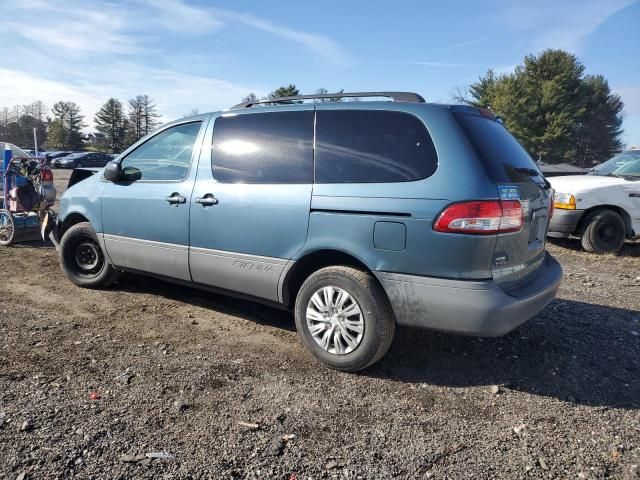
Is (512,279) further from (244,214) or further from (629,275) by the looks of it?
(629,275)

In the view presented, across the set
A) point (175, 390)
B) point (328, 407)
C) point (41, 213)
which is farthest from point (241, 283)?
point (41, 213)

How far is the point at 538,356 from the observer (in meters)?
3.74

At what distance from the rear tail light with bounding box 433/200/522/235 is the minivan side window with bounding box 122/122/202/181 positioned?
235 centimetres

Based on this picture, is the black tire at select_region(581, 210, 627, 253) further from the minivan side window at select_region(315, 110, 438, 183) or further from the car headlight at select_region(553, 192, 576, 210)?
the minivan side window at select_region(315, 110, 438, 183)

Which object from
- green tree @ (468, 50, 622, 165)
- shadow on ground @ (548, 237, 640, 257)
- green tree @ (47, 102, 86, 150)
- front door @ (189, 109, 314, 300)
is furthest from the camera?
green tree @ (47, 102, 86, 150)

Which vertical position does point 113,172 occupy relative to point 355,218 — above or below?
above

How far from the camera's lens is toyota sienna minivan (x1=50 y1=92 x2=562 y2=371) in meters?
2.95

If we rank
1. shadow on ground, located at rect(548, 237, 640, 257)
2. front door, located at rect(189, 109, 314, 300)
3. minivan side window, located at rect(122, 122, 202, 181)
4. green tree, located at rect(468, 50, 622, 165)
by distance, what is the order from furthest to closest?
green tree, located at rect(468, 50, 622, 165) → shadow on ground, located at rect(548, 237, 640, 257) → minivan side window, located at rect(122, 122, 202, 181) → front door, located at rect(189, 109, 314, 300)

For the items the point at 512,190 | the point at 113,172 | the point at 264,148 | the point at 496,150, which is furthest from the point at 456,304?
the point at 113,172

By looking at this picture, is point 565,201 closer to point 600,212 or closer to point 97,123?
point 600,212

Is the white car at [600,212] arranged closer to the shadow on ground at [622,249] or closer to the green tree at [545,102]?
the shadow on ground at [622,249]

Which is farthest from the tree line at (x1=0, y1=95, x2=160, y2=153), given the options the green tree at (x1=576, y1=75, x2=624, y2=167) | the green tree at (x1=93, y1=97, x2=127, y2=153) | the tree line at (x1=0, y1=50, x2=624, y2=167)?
the green tree at (x1=576, y1=75, x2=624, y2=167)

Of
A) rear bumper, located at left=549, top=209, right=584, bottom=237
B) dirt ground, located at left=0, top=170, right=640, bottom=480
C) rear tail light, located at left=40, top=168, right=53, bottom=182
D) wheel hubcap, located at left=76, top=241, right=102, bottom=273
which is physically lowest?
dirt ground, located at left=0, top=170, right=640, bottom=480

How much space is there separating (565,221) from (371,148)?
561cm
